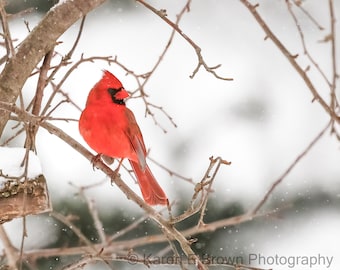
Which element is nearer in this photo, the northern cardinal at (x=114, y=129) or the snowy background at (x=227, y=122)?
the northern cardinal at (x=114, y=129)

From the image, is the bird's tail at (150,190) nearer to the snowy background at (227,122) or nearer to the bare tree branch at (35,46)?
the bare tree branch at (35,46)

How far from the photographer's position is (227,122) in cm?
751

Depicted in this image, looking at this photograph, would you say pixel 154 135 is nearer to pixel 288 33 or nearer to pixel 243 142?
pixel 243 142

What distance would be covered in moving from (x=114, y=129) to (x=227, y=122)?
15.0 ft

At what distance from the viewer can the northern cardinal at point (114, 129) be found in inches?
116

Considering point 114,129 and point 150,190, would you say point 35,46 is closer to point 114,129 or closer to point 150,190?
point 114,129

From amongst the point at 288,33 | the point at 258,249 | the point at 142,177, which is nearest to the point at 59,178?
the point at 258,249

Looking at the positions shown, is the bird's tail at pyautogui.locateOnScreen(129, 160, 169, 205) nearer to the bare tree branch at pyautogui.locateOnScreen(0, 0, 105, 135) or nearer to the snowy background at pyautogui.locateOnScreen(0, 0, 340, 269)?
the bare tree branch at pyautogui.locateOnScreen(0, 0, 105, 135)

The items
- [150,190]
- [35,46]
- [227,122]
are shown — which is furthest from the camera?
[227,122]

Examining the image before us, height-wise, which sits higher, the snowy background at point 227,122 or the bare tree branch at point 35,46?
the snowy background at point 227,122

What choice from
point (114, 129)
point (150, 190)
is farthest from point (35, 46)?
point (150, 190)

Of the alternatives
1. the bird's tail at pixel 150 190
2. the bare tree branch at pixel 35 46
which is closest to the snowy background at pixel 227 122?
the bird's tail at pixel 150 190

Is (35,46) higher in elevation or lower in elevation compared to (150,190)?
higher

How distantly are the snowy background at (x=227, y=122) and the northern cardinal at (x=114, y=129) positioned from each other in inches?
62.0
